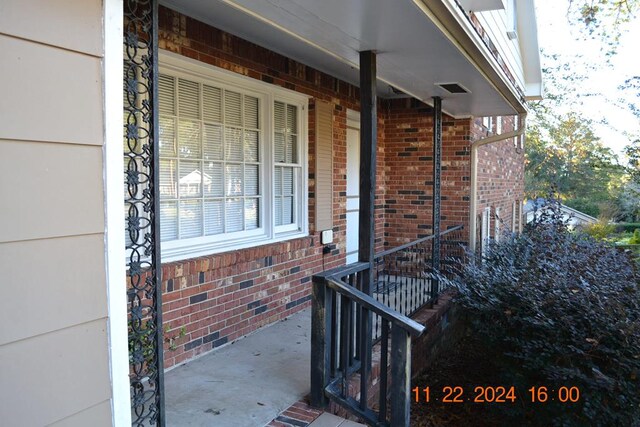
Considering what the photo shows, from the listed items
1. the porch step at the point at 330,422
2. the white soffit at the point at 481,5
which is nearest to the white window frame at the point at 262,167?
the porch step at the point at 330,422

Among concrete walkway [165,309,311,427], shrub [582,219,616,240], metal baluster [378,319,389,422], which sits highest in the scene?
metal baluster [378,319,389,422]

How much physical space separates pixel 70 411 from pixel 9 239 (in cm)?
58

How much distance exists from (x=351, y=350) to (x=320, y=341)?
361 millimetres

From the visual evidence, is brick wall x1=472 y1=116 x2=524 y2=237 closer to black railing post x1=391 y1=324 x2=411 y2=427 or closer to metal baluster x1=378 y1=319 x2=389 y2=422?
metal baluster x1=378 y1=319 x2=389 y2=422

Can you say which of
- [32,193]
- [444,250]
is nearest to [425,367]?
[444,250]

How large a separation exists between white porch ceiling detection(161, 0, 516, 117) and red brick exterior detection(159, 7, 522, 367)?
0.20 meters

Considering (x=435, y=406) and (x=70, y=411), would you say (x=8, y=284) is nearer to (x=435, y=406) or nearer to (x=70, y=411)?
(x=70, y=411)

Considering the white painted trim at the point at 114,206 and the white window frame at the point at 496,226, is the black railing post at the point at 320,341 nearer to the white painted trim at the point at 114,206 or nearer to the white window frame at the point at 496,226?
the white painted trim at the point at 114,206

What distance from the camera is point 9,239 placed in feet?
4.66

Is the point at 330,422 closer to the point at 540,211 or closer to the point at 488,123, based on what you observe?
the point at 488,123

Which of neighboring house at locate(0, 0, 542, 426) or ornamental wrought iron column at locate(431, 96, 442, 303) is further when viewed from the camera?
ornamental wrought iron column at locate(431, 96, 442, 303)

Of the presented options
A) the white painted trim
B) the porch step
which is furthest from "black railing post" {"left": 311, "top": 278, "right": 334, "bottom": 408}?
the white painted trim

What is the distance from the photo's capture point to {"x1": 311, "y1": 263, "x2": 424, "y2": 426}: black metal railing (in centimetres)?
289

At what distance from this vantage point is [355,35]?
3.23 metres
